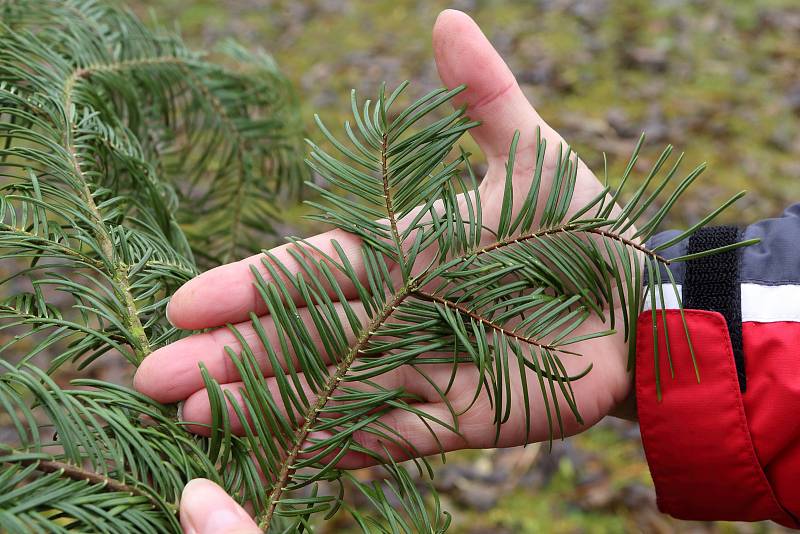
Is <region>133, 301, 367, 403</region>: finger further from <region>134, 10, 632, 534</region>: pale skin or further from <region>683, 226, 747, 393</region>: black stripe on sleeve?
<region>683, 226, 747, 393</region>: black stripe on sleeve

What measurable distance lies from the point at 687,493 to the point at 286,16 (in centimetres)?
355

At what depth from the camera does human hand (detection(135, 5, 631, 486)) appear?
76cm

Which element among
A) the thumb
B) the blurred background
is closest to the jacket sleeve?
the thumb

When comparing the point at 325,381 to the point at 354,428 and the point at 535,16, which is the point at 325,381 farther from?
the point at 535,16

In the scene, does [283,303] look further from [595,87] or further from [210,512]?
[595,87]

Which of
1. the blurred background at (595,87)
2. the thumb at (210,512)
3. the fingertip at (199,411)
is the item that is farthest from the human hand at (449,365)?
the blurred background at (595,87)

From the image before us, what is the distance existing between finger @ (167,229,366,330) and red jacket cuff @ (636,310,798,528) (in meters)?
0.42

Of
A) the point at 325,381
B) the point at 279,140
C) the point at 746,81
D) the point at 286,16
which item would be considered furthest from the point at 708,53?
the point at 325,381

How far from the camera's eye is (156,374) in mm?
719

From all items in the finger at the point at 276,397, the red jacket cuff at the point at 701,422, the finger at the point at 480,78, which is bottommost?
the red jacket cuff at the point at 701,422

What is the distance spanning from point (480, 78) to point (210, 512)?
637mm

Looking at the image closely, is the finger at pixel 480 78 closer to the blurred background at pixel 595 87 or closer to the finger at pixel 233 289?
the finger at pixel 233 289

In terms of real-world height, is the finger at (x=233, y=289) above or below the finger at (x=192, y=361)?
above

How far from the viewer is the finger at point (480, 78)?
917 mm
